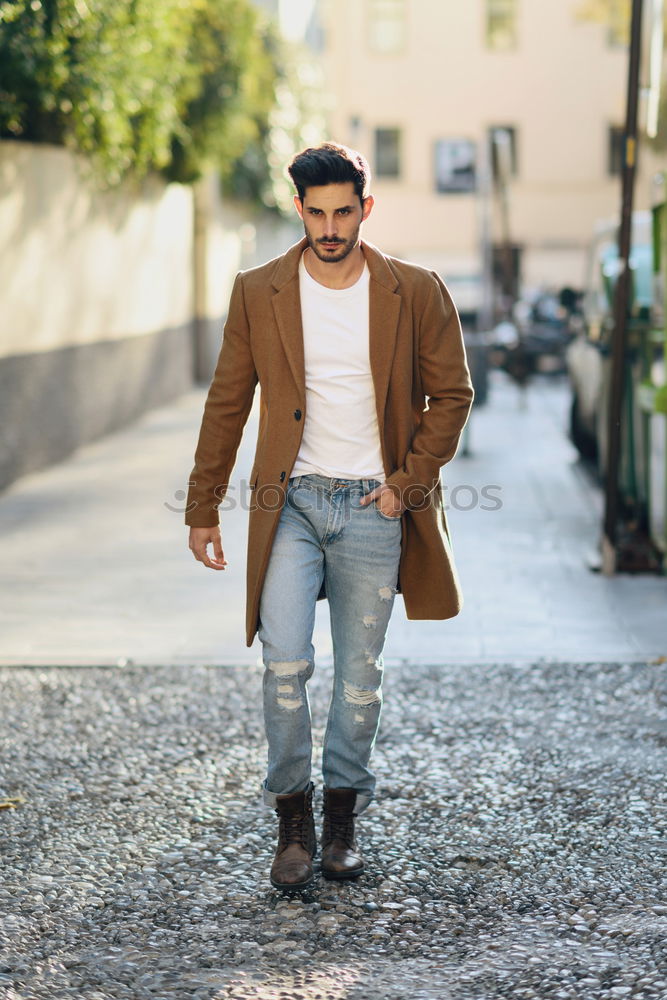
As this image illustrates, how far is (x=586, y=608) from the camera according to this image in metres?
7.05

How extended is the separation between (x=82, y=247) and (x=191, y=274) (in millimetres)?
6720

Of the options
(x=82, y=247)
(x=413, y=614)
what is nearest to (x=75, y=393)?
(x=82, y=247)

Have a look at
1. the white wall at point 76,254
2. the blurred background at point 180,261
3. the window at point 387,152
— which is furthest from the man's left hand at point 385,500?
the window at point 387,152

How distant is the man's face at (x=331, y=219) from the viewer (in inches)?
142

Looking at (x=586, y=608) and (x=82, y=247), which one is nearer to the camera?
(x=586, y=608)

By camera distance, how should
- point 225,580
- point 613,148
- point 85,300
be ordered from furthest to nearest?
point 613,148, point 85,300, point 225,580

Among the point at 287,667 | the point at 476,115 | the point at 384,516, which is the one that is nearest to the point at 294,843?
the point at 287,667

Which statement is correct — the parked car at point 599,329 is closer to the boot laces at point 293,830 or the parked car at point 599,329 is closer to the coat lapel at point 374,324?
the coat lapel at point 374,324

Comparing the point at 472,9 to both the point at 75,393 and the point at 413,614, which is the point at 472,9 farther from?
the point at 413,614

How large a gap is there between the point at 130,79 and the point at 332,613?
9249 millimetres

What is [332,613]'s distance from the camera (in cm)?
393

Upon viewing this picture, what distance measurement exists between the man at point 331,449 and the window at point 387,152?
1389 inches

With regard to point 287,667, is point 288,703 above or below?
below

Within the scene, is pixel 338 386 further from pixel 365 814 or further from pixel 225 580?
pixel 225 580
